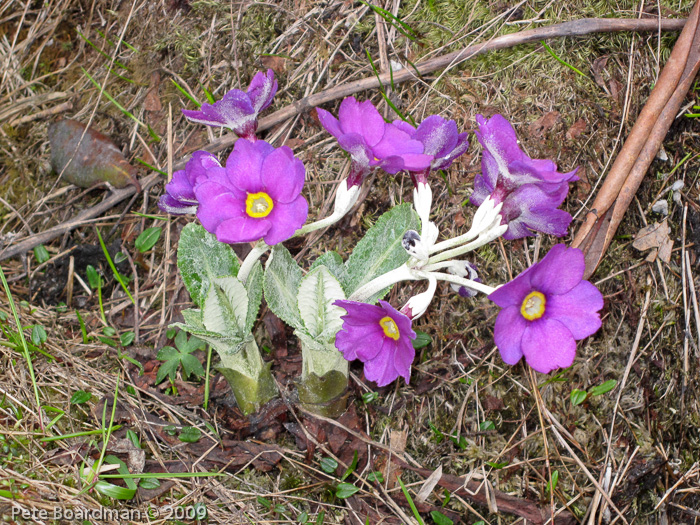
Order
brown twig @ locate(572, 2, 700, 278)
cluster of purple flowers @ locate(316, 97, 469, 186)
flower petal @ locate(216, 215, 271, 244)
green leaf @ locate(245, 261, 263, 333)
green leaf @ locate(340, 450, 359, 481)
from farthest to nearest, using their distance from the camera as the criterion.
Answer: brown twig @ locate(572, 2, 700, 278) → green leaf @ locate(340, 450, 359, 481) → green leaf @ locate(245, 261, 263, 333) → cluster of purple flowers @ locate(316, 97, 469, 186) → flower petal @ locate(216, 215, 271, 244)

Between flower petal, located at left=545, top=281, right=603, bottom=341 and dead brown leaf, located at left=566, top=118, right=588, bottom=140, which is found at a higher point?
dead brown leaf, located at left=566, top=118, right=588, bottom=140

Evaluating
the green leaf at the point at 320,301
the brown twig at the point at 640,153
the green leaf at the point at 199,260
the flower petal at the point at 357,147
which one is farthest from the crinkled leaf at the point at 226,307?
the brown twig at the point at 640,153

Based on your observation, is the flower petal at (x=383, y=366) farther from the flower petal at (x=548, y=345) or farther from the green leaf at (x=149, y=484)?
the green leaf at (x=149, y=484)

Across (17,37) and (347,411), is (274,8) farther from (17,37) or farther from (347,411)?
(347,411)

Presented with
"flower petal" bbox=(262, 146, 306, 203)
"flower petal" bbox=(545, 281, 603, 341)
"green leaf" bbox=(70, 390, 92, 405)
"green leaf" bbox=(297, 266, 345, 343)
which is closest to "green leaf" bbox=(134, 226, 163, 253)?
"green leaf" bbox=(70, 390, 92, 405)

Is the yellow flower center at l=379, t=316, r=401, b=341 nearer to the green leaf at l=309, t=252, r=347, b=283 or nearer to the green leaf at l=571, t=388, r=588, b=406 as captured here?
the green leaf at l=309, t=252, r=347, b=283

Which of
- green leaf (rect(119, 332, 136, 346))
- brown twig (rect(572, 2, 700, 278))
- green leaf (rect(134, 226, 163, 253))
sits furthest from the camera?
green leaf (rect(134, 226, 163, 253))
